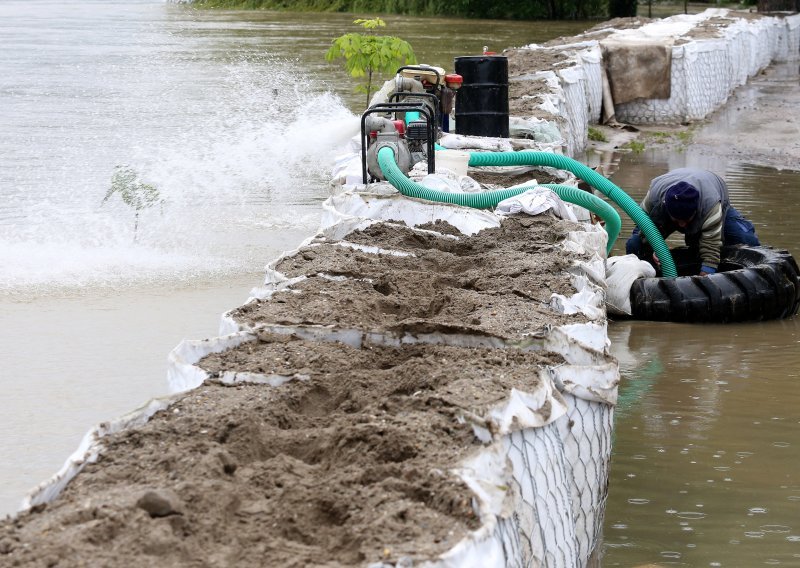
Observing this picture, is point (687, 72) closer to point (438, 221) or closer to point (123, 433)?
point (438, 221)

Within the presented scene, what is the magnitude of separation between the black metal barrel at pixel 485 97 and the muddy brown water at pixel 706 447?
106 inches

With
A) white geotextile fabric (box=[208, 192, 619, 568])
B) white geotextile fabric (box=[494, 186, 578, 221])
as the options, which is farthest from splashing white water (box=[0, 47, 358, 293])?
white geotextile fabric (box=[208, 192, 619, 568])

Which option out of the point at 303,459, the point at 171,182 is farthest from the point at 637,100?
the point at 303,459

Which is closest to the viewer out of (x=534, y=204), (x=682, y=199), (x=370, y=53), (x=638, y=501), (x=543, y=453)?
(x=543, y=453)

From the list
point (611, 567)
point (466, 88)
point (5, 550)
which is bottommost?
point (611, 567)

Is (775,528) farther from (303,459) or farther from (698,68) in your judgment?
(698,68)

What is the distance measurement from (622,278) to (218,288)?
9.19 ft

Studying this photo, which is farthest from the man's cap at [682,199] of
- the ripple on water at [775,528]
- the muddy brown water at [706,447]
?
the ripple on water at [775,528]

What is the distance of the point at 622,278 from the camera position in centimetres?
728

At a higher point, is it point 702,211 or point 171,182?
point 702,211

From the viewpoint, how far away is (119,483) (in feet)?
10.0

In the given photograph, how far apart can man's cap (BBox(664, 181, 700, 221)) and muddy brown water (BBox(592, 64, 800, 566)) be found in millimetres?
807

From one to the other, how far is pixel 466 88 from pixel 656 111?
23.3 ft

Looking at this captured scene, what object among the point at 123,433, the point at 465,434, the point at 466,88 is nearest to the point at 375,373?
the point at 465,434
